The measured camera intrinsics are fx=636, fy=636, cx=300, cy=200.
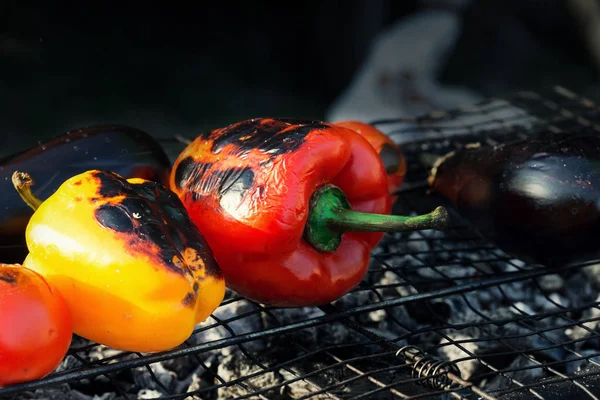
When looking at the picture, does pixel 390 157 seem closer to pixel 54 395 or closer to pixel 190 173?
pixel 190 173

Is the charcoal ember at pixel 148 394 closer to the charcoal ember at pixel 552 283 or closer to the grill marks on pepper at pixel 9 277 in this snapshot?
the grill marks on pepper at pixel 9 277

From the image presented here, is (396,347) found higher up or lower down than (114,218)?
lower down

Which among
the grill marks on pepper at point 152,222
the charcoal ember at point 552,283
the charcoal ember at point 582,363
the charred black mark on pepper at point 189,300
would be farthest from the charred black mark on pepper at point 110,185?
the charcoal ember at point 552,283

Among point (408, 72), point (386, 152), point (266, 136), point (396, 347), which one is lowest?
point (396, 347)

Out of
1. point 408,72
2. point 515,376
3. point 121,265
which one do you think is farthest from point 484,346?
point 408,72

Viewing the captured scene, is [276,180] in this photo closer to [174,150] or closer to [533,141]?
[533,141]

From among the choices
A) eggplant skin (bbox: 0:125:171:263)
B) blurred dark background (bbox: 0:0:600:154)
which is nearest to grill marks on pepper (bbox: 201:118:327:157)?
eggplant skin (bbox: 0:125:171:263)
